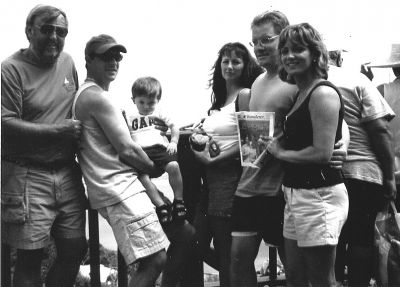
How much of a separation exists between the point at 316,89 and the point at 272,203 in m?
0.72

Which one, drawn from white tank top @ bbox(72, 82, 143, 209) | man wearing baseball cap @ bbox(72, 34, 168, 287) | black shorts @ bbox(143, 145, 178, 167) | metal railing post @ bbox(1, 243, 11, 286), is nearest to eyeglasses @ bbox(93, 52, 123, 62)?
man wearing baseball cap @ bbox(72, 34, 168, 287)

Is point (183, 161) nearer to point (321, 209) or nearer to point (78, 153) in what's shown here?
point (78, 153)

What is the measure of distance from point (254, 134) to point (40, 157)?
3.56 ft

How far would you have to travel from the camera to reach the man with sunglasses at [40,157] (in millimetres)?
3186

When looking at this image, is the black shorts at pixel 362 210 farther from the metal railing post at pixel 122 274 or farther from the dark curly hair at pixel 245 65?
the metal railing post at pixel 122 274

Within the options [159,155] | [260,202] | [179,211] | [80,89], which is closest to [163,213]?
[179,211]

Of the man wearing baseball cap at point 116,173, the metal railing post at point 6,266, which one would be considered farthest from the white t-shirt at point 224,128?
the metal railing post at point 6,266

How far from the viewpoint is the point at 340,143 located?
3027 millimetres

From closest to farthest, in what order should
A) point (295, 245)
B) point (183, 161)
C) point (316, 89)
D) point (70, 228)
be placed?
point (316, 89)
point (295, 245)
point (70, 228)
point (183, 161)

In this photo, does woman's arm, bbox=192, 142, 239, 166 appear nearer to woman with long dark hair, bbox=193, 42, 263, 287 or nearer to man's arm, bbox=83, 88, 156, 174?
woman with long dark hair, bbox=193, 42, 263, 287

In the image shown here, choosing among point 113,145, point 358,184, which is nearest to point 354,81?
point 358,184

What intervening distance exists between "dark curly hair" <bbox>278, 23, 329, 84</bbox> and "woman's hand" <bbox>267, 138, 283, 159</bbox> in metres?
0.37

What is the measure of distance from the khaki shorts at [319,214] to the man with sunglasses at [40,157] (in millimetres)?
1136

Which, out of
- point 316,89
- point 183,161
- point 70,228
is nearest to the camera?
Answer: point 316,89
